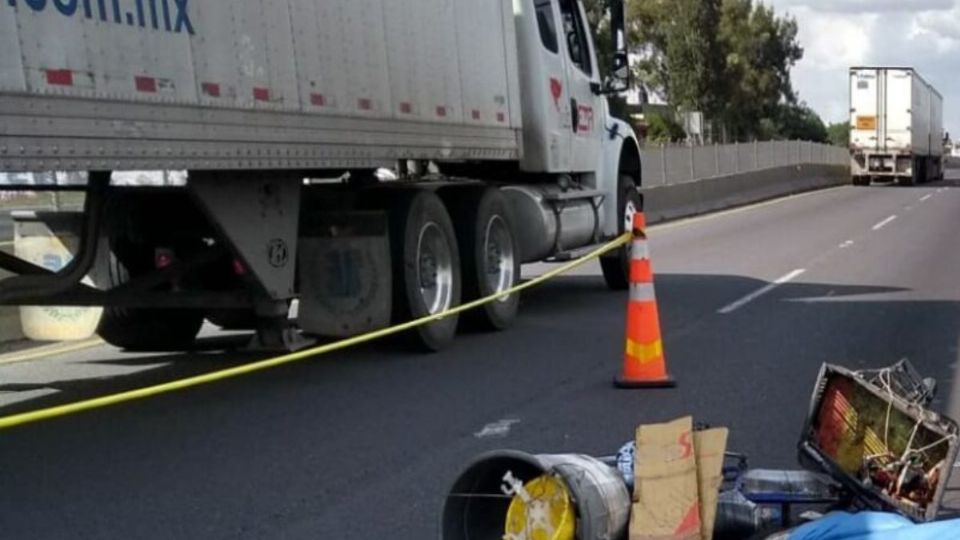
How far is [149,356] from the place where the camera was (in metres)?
→ 10.1

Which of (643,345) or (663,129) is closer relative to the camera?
(643,345)

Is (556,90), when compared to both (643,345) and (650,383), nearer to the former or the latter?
(643,345)

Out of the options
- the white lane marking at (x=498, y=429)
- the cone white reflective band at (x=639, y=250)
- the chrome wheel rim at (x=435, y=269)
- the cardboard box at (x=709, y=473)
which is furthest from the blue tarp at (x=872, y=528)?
the chrome wheel rim at (x=435, y=269)

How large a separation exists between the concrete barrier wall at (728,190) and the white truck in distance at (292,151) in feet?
51.9

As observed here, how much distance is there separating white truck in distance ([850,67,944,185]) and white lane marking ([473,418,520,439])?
151ft

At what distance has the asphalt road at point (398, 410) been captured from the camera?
572 centimetres

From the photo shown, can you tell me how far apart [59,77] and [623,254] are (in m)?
9.24

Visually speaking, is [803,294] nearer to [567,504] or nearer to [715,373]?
[715,373]

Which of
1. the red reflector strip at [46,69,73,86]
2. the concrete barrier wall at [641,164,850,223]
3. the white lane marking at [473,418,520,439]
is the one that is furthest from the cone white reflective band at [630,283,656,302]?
the concrete barrier wall at [641,164,850,223]

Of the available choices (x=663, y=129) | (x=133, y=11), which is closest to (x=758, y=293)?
(x=133, y=11)

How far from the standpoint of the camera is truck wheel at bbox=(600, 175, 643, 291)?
14.5m

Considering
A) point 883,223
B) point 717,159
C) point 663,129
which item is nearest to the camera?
point 883,223

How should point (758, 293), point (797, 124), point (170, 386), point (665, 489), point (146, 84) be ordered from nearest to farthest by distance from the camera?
point (665, 489)
point (170, 386)
point (146, 84)
point (758, 293)
point (797, 124)

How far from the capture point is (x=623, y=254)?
14.5 metres
